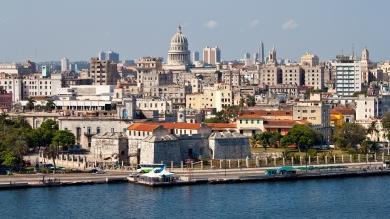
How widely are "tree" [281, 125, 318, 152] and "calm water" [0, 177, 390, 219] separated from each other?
7.14 m

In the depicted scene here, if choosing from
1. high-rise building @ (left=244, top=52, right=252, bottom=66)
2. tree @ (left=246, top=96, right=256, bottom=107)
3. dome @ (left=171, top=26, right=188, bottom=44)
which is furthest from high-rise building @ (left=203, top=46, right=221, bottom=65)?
tree @ (left=246, top=96, right=256, bottom=107)

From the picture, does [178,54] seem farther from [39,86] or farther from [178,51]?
[39,86]

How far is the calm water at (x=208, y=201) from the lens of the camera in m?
A: 32.9

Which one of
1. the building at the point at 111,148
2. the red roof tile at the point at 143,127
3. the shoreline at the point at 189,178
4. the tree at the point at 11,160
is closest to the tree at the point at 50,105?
the building at the point at 111,148

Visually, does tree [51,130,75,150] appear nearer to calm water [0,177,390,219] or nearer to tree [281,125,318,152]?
calm water [0,177,390,219]

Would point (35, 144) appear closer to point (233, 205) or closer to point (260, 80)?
point (233, 205)

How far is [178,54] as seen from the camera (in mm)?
111062

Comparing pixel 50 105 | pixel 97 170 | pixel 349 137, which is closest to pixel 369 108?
pixel 349 137

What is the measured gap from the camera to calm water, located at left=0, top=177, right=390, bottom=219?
108ft

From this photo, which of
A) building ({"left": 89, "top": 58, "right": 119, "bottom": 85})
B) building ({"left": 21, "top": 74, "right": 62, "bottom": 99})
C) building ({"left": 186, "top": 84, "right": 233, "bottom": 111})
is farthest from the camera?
building ({"left": 89, "top": 58, "right": 119, "bottom": 85})

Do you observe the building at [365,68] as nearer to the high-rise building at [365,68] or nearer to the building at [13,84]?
the high-rise building at [365,68]

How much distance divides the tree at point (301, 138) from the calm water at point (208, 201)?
7140mm

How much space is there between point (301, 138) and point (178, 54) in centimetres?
6432

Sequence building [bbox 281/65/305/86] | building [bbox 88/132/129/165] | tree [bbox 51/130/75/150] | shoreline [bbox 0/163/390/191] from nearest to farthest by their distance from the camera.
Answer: shoreline [bbox 0/163/390/191]
building [bbox 88/132/129/165]
tree [bbox 51/130/75/150]
building [bbox 281/65/305/86]
